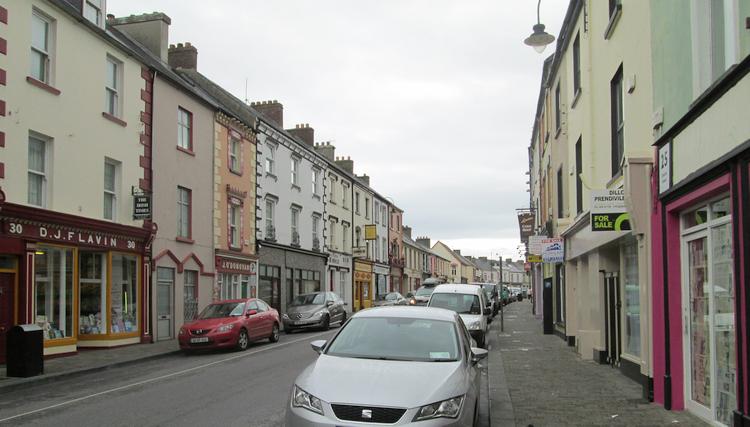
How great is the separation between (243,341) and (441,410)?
13417 millimetres

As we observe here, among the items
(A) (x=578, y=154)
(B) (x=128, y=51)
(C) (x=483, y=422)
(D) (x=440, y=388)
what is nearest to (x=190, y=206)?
(B) (x=128, y=51)

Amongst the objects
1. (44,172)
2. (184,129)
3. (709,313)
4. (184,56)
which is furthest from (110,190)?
(709,313)

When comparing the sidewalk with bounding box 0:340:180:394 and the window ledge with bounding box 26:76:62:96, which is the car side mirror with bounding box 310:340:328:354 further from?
the window ledge with bounding box 26:76:62:96

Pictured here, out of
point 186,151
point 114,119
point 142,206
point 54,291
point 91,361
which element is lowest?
point 91,361

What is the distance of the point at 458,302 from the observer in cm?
1858

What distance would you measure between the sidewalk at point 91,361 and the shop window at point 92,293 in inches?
29.0

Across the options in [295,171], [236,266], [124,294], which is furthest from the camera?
[295,171]

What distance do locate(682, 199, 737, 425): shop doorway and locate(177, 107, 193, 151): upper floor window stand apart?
18661 mm

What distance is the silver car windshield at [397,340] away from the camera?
7004 mm

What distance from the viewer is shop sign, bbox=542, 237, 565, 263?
17.8m

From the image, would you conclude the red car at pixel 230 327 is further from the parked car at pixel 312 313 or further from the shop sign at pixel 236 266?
the shop sign at pixel 236 266

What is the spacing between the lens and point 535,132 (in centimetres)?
3425

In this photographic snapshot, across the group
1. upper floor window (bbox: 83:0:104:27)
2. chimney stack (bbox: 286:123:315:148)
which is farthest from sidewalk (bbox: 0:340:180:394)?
chimney stack (bbox: 286:123:315:148)

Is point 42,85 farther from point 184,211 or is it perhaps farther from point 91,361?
point 184,211
